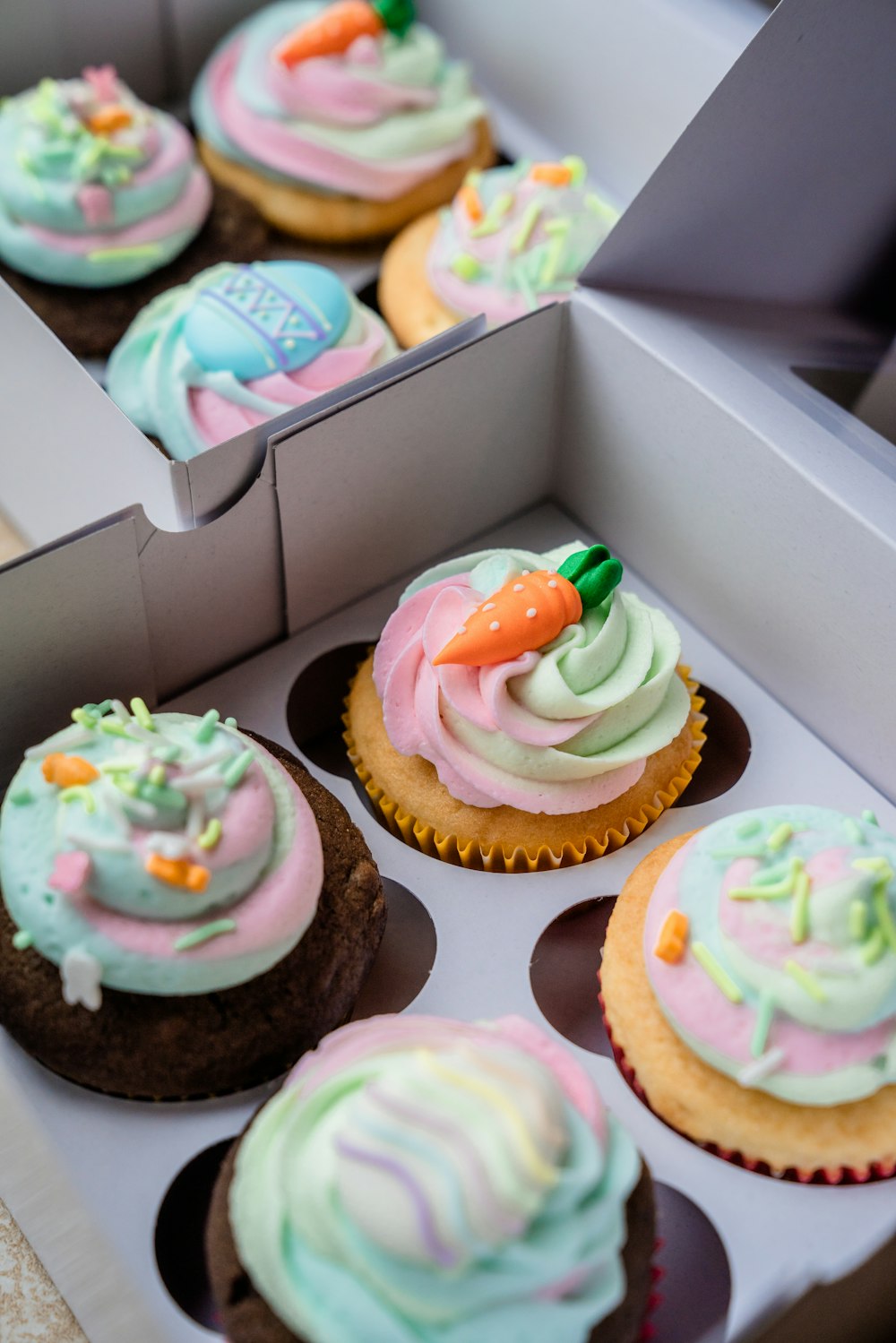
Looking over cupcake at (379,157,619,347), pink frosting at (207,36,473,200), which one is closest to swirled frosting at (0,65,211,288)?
pink frosting at (207,36,473,200)

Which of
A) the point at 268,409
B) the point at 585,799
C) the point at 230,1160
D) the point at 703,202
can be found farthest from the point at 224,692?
the point at 703,202

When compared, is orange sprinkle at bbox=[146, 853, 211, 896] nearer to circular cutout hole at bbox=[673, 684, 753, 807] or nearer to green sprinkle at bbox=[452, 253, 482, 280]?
circular cutout hole at bbox=[673, 684, 753, 807]

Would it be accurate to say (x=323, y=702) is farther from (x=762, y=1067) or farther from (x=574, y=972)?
(x=762, y=1067)

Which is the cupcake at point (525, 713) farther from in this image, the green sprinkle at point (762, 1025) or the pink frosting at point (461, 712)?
the green sprinkle at point (762, 1025)

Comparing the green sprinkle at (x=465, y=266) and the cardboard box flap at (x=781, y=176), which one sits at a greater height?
the cardboard box flap at (x=781, y=176)

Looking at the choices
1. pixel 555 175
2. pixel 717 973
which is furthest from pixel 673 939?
pixel 555 175

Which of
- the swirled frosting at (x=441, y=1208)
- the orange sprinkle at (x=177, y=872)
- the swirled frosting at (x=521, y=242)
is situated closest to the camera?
the swirled frosting at (x=441, y=1208)

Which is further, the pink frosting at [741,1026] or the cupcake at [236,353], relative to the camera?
the cupcake at [236,353]

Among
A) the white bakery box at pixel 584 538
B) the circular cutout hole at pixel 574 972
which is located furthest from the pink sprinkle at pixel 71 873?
the circular cutout hole at pixel 574 972
